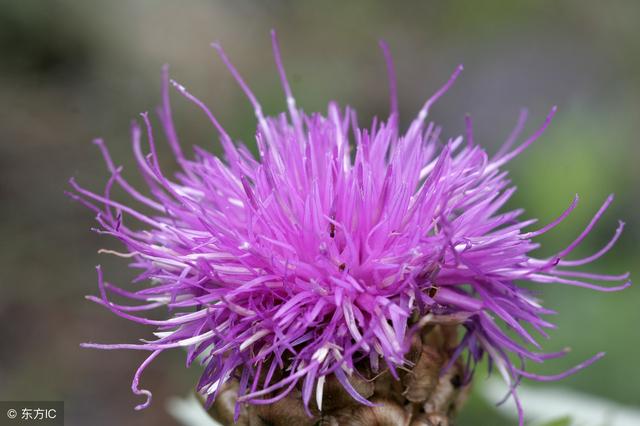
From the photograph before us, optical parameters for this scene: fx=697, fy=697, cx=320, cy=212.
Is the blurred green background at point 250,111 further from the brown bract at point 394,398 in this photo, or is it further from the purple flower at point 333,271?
the purple flower at point 333,271

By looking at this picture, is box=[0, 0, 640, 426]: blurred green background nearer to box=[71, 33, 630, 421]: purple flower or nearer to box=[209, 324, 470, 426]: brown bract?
box=[209, 324, 470, 426]: brown bract

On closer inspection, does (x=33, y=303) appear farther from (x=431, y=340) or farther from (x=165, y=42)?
(x=431, y=340)

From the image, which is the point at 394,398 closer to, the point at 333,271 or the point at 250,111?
the point at 333,271

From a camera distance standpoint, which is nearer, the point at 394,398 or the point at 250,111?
the point at 394,398

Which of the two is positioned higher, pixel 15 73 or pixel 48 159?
pixel 15 73

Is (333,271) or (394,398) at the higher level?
(333,271)

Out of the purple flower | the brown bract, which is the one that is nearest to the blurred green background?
the brown bract

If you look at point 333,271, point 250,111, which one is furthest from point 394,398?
point 250,111

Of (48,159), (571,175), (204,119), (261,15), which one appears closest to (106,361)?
(48,159)
